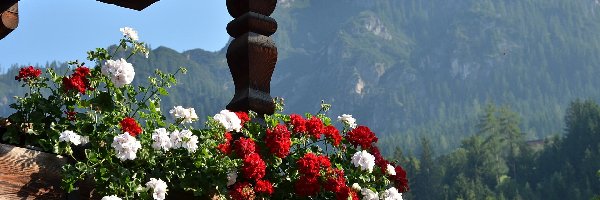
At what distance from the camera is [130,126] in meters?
3.78

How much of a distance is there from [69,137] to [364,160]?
5.69 ft

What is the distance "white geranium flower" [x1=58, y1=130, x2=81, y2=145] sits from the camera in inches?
138

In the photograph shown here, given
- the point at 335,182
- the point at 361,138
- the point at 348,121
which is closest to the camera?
the point at 335,182

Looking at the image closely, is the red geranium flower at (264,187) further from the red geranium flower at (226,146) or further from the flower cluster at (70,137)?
A: the flower cluster at (70,137)

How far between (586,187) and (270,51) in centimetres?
9549

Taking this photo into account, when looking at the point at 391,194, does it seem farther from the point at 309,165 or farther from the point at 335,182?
the point at 309,165

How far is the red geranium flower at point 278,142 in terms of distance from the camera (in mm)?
4281

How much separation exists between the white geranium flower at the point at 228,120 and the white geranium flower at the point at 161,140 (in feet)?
A: 1.38

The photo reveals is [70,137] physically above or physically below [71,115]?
below

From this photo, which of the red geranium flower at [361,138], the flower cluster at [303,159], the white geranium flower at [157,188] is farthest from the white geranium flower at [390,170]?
the white geranium flower at [157,188]

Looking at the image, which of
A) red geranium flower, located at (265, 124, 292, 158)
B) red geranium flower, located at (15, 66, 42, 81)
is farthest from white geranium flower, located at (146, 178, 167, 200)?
red geranium flower, located at (15, 66, 42, 81)

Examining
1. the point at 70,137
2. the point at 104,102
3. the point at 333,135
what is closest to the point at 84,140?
the point at 70,137

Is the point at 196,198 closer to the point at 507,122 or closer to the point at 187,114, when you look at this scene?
the point at 187,114

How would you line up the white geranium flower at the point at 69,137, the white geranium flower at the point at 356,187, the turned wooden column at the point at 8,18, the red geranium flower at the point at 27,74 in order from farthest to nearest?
the turned wooden column at the point at 8,18
the white geranium flower at the point at 356,187
the red geranium flower at the point at 27,74
the white geranium flower at the point at 69,137
